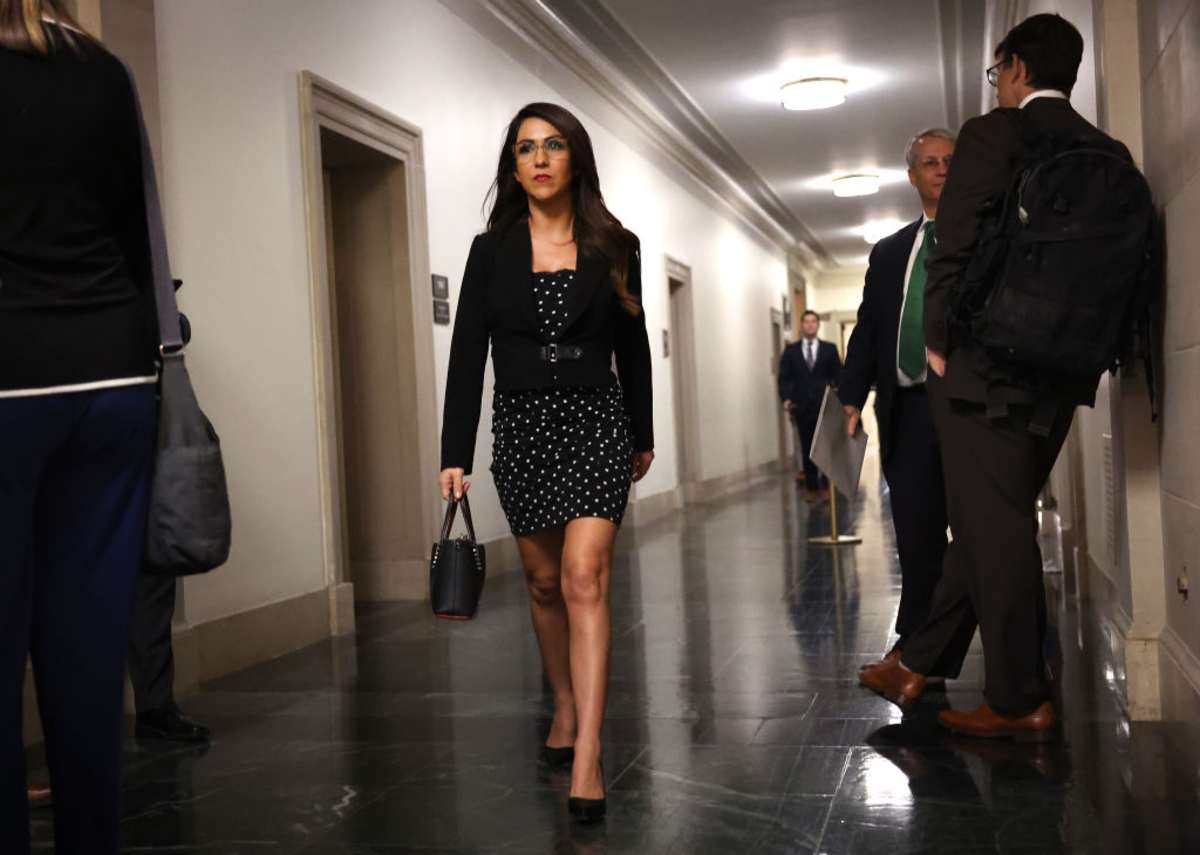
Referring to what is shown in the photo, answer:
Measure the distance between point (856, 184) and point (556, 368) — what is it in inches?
622

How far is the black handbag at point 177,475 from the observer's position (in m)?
1.98

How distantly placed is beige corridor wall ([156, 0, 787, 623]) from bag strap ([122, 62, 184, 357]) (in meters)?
3.48

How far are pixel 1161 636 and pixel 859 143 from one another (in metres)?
13.0

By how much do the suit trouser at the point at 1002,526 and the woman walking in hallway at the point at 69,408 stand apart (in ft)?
7.62

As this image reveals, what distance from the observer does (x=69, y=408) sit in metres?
1.84

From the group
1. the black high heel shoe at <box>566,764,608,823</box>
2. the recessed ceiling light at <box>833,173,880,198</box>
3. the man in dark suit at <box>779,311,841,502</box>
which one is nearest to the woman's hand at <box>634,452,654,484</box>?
the black high heel shoe at <box>566,764,608,823</box>

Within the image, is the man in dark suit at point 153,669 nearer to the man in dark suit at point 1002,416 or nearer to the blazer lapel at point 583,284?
the blazer lapel at point 583,284

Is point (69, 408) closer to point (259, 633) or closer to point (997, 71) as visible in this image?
point (997, 71)

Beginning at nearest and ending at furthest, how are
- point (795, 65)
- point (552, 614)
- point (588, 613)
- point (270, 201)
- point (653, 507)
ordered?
point (588, 613) < point (552, 614) < point (270, 201) < point (795, 65) < point (653, 507)

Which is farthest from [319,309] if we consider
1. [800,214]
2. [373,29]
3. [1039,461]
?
[800,214]

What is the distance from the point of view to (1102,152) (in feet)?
11.2

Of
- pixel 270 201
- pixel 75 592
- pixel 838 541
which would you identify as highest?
pixel 270 201

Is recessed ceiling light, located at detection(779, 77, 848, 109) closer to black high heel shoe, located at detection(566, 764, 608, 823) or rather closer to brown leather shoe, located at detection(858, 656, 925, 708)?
brown leather shoe, located at detection(858, 656, 925, 708)

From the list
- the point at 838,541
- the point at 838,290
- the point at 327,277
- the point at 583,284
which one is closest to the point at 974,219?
the point at 583,284
